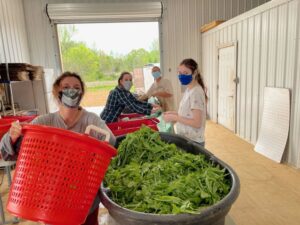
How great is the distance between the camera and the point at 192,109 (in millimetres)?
1848

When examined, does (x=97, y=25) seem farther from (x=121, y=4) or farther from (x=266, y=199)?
(x=266, y=199)

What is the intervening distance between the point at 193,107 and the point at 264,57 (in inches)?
102

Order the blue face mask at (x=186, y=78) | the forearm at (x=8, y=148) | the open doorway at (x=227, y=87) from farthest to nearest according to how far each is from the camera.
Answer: the open doorway at (x=227, y=87) < the blue face mask at (x=186, y=78) < the forearm at (x=8, y=148)

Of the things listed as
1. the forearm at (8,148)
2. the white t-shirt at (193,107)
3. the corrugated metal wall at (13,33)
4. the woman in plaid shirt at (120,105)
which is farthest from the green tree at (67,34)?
the forearm at (8,148)

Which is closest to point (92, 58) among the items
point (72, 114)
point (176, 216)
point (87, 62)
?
point (87, 62)

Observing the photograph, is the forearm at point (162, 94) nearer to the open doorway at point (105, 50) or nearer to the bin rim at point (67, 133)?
the open doorway at point (105, 50)

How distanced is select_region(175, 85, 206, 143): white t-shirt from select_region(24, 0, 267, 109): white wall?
4.45 meters

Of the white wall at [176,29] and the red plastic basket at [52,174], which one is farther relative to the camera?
the white wall at [176,29]

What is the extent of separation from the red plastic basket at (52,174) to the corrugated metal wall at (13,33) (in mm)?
4079

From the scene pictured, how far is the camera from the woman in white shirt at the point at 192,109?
1.83 metres

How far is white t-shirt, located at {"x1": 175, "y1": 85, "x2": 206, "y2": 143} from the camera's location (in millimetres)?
1843

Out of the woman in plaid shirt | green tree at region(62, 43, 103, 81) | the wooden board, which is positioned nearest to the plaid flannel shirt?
the woman in plaid shirt

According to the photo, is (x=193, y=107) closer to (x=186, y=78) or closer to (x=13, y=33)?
(x=186, y=78)

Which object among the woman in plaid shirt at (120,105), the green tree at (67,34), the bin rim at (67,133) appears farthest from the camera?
the green tree at (67,34)
